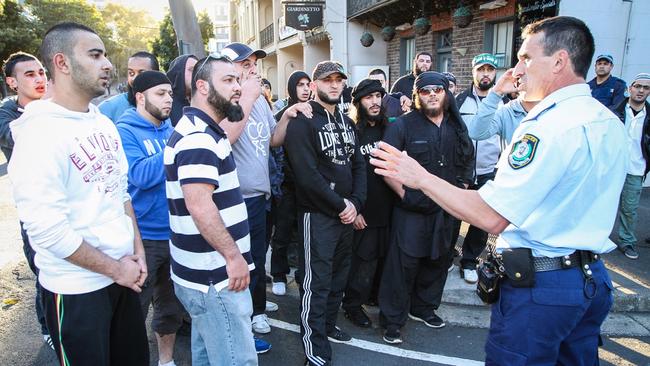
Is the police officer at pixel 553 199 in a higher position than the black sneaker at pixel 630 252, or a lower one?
higher

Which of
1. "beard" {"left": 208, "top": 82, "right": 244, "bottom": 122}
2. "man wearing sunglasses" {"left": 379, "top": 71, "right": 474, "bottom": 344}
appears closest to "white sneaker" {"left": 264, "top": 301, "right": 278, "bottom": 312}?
"man wearing sunglasses" {"left": 379, "top": 71, "right": 474, "bottom": 344}

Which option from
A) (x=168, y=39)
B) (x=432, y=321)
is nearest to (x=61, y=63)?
(x=432, y=321)

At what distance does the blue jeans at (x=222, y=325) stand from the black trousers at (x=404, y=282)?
5.39ft

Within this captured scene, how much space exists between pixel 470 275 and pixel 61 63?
12.8 ft

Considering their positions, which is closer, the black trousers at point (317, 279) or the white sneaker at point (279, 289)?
the black trousers at point (317, 279)

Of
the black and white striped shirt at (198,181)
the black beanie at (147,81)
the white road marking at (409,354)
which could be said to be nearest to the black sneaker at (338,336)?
the white road marking at (409,354)

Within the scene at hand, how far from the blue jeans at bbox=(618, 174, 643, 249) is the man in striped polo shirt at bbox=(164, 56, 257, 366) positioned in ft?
15.3

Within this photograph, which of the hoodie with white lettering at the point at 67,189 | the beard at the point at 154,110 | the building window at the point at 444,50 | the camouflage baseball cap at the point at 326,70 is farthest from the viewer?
the building window at the point at 444,50

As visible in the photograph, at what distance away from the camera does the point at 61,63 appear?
1.96m

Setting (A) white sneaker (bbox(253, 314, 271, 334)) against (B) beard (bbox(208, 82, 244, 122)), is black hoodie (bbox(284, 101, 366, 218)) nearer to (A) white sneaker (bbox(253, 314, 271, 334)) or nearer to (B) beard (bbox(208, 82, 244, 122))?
(B) beard (bbox(208, 82, 244, 122))

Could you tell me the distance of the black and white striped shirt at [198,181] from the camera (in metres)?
2.07

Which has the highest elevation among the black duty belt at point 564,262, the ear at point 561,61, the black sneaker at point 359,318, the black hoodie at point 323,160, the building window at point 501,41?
the building window at point 501,41

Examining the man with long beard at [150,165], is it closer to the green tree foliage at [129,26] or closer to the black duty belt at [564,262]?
the black duty belt at [564,262]

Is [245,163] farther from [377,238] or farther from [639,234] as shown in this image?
[639,234]
